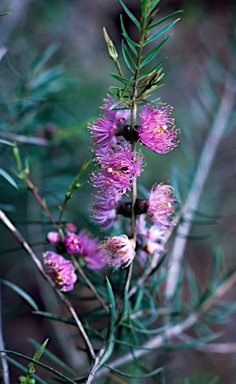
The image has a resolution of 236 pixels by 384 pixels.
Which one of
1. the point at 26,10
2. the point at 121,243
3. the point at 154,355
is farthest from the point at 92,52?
the point at 121,243

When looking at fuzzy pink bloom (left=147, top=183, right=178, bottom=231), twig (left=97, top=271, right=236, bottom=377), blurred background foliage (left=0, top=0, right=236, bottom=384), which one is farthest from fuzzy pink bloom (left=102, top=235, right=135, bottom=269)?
twig (left=97, top=271, right=236, bottom=377)

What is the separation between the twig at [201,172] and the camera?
80 centimetres

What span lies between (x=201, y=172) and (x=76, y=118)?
33 centimetres

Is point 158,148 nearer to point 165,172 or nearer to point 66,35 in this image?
point 165,172

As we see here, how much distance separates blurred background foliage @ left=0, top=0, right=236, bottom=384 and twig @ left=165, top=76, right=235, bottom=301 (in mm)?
19

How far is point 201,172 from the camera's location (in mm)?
866

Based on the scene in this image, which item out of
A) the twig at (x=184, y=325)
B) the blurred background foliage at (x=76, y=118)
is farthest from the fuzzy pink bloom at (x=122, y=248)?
the twig at (x=184, y=325)

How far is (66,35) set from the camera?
1374 mm

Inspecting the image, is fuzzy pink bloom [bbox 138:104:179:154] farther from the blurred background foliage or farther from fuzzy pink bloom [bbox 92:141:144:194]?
the blurred background foliage

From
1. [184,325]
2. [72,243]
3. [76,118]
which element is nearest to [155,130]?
[72,243]

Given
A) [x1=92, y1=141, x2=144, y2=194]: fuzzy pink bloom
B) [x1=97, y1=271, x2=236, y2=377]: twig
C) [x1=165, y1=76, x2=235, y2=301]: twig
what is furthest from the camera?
[x1=165, y1=76, x2=235, y2=301]: twig

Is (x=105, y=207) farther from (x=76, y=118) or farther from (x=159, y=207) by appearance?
(x=76, y=118)

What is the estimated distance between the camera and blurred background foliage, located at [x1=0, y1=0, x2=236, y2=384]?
855mm

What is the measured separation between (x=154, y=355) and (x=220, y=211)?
0.51 metres
